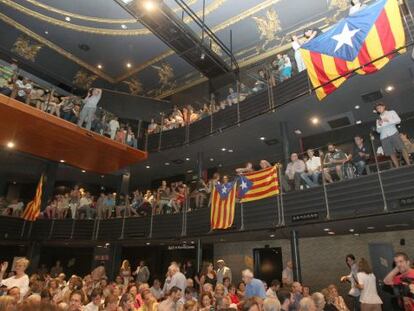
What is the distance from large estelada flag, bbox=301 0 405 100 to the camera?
6090 mm

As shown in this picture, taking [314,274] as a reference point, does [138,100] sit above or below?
above

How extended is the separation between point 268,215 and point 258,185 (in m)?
1.03

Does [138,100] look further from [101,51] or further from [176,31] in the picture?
[176,31]

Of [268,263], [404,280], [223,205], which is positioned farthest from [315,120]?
[404,280]

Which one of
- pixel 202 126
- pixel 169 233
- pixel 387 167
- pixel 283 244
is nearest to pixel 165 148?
pixel 202 126

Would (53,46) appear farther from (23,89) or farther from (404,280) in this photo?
(404,280)

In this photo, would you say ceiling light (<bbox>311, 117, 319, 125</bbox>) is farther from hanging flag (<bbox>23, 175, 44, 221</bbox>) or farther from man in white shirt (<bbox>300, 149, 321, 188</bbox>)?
hanging flag (<bbox>23, 175, 44, 221</bbox>)

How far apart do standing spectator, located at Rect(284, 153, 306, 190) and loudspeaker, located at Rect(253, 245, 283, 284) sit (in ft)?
16.6

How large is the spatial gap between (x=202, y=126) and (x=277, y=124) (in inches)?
135

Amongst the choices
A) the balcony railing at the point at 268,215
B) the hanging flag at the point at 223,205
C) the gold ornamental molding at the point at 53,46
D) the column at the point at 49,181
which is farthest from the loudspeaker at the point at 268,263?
the gold ornamental molding at the point at 53,46

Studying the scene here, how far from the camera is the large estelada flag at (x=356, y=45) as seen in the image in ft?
20.0

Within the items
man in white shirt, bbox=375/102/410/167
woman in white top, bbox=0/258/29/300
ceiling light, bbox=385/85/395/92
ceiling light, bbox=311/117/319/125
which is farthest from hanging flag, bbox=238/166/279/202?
woman in white top, bbox=0/258/29/300

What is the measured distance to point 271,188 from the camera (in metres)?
9.37

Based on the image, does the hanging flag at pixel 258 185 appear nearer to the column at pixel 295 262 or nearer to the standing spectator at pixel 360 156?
the column at pixel 295 262
